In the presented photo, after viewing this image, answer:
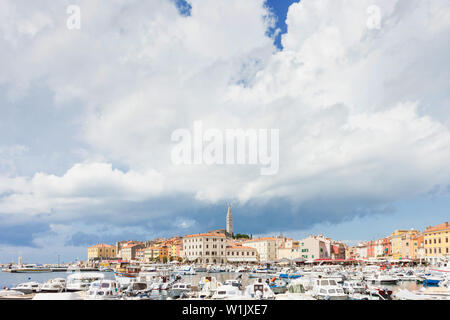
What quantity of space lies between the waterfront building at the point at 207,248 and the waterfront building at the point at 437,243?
2005 inches

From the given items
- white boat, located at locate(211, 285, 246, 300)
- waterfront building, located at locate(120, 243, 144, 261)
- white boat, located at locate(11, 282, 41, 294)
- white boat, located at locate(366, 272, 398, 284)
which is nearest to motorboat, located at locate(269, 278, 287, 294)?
white boat, located at locate(366, 272, 398, 284)

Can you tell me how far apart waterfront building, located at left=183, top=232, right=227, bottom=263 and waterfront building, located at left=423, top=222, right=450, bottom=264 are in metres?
50.9

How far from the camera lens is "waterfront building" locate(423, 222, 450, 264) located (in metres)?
69.1

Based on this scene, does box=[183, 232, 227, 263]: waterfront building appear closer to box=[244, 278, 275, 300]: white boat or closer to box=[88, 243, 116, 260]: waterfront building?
box=[88, 243, 116, 260]: waterfront building

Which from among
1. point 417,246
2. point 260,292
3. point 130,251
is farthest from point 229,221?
point 260,292

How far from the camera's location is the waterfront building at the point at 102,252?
151m

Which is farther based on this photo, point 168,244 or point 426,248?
point 168,244

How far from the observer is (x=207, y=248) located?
10762 cm

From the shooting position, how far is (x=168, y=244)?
13225 centimetres
